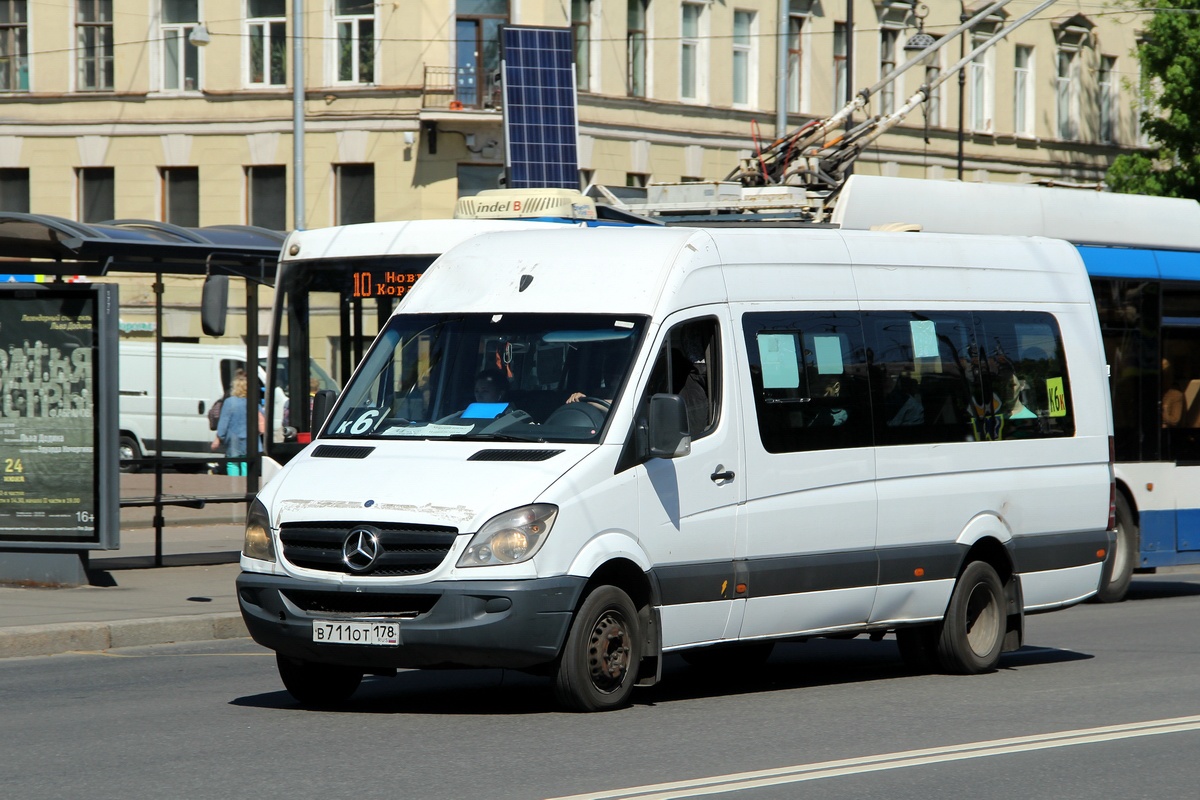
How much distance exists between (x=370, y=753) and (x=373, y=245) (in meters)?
8.23

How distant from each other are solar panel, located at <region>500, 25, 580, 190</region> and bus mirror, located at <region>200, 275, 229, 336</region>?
14944 mm

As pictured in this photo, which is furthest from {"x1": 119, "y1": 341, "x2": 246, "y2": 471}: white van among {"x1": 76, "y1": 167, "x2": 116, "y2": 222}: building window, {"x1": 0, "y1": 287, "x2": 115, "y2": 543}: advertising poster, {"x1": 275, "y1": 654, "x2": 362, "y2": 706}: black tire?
{"x1": 76, "y1": 167, "x2": 116, "y2": 222}: building window

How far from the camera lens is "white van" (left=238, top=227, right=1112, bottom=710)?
8.91 m

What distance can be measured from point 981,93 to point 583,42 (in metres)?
13.1

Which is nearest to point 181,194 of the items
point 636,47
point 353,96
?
point 353,96

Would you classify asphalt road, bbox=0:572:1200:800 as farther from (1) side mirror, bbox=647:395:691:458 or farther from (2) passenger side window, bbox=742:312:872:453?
(2) passenger side window, bbox=742:312:872:453

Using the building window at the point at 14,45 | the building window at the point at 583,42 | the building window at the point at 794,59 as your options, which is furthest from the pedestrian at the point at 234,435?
the building window at the point at 794,59

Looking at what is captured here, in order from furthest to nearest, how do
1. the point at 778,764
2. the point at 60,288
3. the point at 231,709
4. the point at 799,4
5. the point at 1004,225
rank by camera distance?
the point at 799,4
the point at 1004,225
the point at 60,288
the point at 231,709
the point at 778,764

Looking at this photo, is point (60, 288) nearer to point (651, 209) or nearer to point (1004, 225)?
point (651, 209)

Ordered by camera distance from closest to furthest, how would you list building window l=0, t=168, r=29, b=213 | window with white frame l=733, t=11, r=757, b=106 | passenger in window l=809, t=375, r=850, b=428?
1. passenger in window l=809, t=375, r=850, b=428
2. building window l=0, t=168, r=29, b=213
3. window with white frame l=733, t=11, r=757, b=106

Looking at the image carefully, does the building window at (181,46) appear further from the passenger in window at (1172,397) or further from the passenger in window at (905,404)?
the passenger in window at (905,404)

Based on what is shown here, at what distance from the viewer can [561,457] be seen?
9070 millimetres

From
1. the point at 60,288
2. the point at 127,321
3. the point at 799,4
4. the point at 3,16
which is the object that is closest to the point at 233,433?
the point at 127,321

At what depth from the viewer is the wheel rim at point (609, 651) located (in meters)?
9.16
